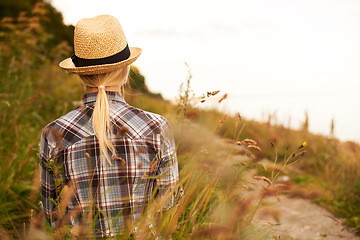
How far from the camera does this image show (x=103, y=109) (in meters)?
1.64

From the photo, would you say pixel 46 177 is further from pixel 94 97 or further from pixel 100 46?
pixel 100 46

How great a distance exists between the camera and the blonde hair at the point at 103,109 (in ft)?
5.30

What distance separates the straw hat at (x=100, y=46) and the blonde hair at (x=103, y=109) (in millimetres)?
42

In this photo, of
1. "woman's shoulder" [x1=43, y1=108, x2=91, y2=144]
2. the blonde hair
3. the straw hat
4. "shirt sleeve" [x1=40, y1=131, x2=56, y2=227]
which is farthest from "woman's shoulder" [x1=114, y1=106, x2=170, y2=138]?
"shirt sleeve" [x1=40, y1=131, x2=56, y2=227]

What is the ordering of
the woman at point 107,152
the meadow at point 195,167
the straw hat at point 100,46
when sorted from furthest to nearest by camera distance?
the straw hat at point 100,46 < the woman at point 107,152 < the meadow at point 195,167

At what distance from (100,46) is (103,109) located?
550mm

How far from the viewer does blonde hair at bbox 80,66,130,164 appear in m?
1.62

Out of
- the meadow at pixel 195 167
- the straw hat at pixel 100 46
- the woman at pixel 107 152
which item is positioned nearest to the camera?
the meadow at pixel 195 167

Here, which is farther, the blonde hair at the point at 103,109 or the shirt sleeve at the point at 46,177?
the shirt sleeve at the point at 46,177

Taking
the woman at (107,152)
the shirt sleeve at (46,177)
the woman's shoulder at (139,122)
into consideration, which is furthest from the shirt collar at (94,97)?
the shirt sleeve at (46,177)

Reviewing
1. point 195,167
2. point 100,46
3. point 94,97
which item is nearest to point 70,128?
point 94,97

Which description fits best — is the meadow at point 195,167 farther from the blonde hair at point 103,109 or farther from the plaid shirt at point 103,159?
the blonde hair at point 103,109

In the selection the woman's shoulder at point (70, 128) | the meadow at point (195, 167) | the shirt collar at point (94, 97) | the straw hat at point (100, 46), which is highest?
the straw hat at point (100, 46)

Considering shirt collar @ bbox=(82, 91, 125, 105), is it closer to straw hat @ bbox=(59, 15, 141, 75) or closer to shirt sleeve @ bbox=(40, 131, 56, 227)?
straw hat @ bbox=(59, 15, 141, 75)
